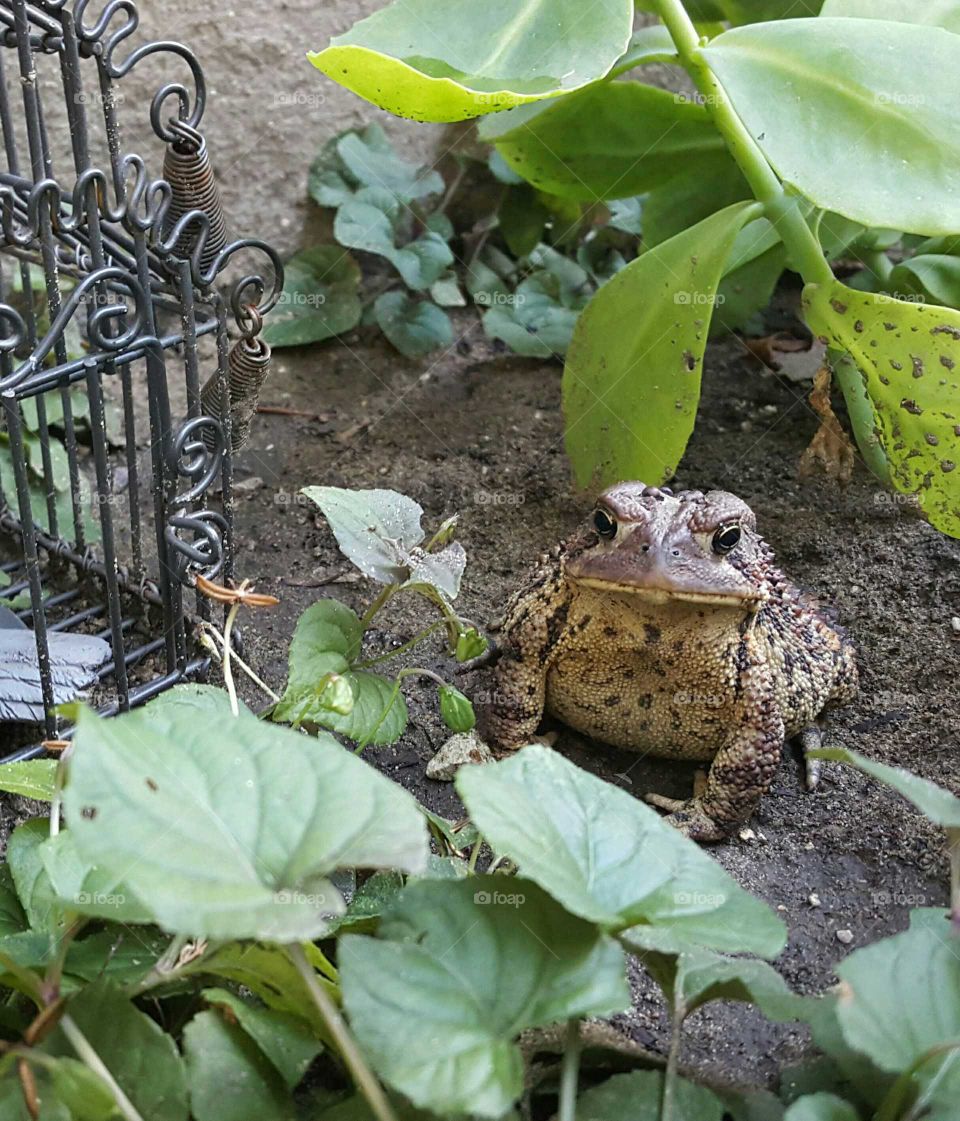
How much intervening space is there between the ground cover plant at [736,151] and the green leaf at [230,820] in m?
1.24

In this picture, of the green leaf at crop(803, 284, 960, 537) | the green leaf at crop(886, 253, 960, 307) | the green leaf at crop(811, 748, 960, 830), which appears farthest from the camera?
the green leaf at crop(886, 253, 960, 307)

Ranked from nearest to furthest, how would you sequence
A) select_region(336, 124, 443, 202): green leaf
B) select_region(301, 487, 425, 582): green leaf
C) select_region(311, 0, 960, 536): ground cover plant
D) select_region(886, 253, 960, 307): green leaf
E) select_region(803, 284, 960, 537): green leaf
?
select_region(301, 487, 425, 582): green leaf → select_region(311, 0, 960, 536): ground cover plant → select_region(803, 284, 960, 537): green leaf → select_region(886, 253, 960, 307): green leaf → select_region(336, 124, 443, 202): green leaf

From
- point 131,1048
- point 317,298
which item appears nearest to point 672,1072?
point 131,1048

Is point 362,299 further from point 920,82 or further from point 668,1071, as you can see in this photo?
point 668,1071

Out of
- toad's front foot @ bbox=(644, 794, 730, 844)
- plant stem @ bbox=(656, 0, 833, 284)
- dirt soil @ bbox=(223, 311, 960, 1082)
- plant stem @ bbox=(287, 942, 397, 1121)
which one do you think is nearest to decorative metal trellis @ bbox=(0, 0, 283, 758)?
dirt soil @ bbox=(223, 311, 960, 1082)

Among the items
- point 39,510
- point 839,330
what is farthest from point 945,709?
point 39,510

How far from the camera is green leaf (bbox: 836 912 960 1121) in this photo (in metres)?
1.13

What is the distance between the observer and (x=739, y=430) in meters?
3.17

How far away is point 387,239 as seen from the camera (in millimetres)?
3475

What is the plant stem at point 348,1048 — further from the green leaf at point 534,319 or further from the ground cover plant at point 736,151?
the green leaf at point 534,319

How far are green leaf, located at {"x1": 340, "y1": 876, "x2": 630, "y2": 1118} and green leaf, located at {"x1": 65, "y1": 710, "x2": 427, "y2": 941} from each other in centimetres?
12

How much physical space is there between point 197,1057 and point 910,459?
1.71 m

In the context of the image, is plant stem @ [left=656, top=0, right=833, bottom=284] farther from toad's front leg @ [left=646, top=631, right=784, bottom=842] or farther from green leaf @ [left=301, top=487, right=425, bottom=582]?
green leaf @ [left=301, top=487, right=425, bottom=582]

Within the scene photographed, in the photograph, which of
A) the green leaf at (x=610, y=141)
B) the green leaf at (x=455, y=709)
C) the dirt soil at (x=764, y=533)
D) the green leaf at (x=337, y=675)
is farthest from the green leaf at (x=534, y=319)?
the green leaf at (x=455, y=709)
